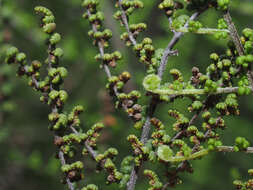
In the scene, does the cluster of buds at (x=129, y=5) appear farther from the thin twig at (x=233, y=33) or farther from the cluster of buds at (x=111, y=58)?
the thin twig at (x=233, y=33)

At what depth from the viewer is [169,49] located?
1522 mm

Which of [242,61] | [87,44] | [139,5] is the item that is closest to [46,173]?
[87,44]

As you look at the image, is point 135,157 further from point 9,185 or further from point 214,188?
point 214,188

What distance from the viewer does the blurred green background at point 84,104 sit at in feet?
11.8

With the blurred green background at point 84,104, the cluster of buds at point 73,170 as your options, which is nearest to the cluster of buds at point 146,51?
the cluster of buds at point 73,170

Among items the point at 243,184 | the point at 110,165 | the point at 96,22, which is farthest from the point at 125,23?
the point at 243,184

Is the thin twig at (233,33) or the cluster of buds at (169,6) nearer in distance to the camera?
the thin twig at (233,33)

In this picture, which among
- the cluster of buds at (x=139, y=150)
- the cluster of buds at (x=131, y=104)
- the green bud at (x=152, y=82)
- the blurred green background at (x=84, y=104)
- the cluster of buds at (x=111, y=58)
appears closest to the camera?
the green bud at (x=152, y=82)

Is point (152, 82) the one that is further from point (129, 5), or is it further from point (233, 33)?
point (129, 5)

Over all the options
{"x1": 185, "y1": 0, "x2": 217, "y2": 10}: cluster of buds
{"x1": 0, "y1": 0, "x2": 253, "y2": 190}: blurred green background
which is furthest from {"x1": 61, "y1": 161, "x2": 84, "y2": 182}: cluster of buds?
{"x1": 0, "y1": 0, "x2": 253, "y2": 190}: blurred green background

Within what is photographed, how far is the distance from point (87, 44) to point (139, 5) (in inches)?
110

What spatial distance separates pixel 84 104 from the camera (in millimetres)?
4184

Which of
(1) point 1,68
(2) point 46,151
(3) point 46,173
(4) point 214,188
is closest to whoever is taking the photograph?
(1) point 1,68

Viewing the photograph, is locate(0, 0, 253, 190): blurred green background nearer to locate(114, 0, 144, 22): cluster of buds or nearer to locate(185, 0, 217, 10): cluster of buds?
locate(114, 0, 144, 22): cluster of buds
